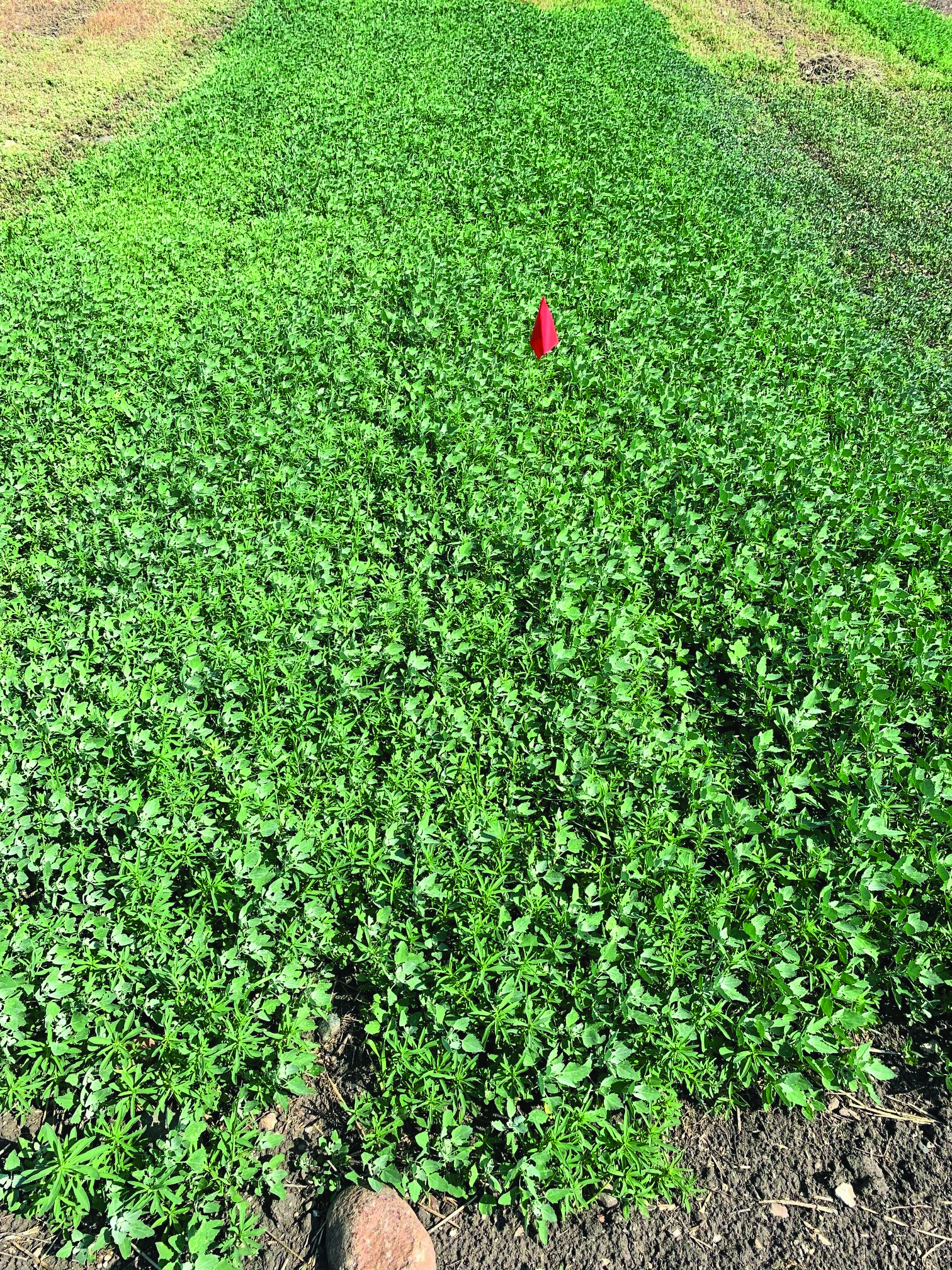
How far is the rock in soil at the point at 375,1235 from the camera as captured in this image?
2318 mm

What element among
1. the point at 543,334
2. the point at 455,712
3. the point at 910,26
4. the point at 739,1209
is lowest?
the point at 739,1209

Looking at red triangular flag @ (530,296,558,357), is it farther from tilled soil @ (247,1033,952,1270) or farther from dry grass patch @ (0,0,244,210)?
dry grass patch @ (0,0,244,210)

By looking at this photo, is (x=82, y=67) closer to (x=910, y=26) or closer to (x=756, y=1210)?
(x=910, y=26)

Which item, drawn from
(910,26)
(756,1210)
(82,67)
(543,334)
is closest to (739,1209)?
(756,1210)

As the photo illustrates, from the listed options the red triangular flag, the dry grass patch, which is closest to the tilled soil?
the red triangular flag

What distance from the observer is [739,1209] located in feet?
8.30

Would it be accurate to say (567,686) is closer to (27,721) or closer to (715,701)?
(715,701)

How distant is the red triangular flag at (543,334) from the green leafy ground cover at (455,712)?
0.28 meters

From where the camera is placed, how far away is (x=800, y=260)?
8164 mm

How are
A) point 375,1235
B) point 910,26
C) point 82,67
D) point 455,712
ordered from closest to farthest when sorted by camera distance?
point 375,1235
point 455,712
point 82,67
point 910,26

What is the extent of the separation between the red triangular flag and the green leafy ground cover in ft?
0.93

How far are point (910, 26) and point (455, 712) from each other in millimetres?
21693

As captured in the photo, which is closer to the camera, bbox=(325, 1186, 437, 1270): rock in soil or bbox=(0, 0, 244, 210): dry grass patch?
bbox=(325, 1186, 437, 1270): rock in soil

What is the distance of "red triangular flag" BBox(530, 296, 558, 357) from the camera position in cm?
586
